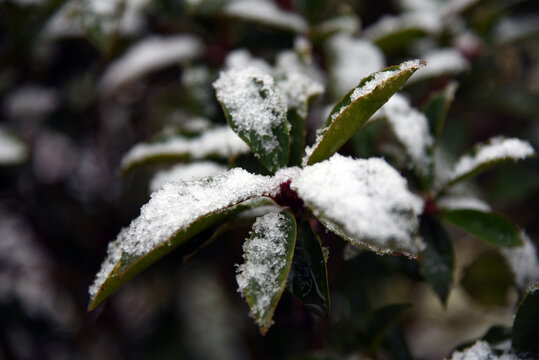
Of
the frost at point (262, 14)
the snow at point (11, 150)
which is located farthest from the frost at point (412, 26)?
the snow at point (11, 150)

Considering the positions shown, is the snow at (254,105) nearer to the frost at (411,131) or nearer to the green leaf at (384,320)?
the frost at (411,131)

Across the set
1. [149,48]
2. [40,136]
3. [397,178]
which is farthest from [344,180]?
[40,136]

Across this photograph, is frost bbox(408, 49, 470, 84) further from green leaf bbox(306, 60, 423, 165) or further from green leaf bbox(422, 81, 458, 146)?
green leaf bbox(306, 60, 423, 165)

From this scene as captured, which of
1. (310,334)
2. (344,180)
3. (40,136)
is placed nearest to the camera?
(344,180)

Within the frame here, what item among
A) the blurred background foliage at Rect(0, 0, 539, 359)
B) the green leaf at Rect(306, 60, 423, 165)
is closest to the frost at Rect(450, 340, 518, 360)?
the blurred background foliage at Rect(0, 0, 539, 359)

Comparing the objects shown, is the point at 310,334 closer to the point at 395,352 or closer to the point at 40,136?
the point at 395,352

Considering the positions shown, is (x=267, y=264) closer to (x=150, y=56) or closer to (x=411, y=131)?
(x=411, y=131)

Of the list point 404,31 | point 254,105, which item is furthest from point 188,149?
point 404,31
